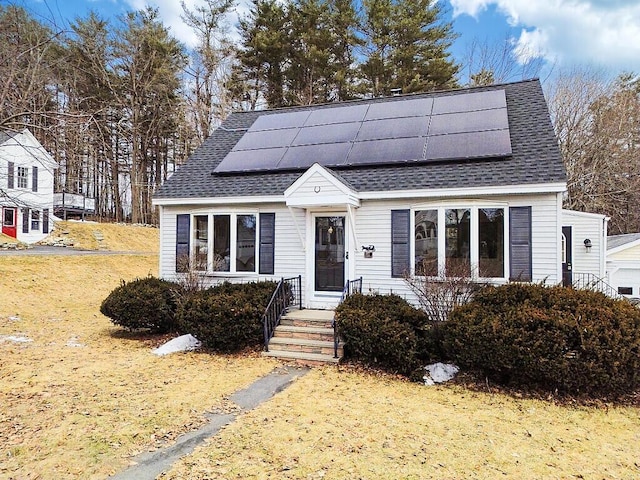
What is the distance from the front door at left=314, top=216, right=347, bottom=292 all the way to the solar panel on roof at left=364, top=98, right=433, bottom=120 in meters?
3.54

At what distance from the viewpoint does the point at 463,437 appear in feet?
14.6

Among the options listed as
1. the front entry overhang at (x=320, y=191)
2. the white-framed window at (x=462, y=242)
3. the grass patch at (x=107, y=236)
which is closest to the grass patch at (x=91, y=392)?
the front entry overhang at (x=320, y=191)

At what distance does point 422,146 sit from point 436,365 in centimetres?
489

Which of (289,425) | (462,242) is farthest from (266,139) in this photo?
(289,425)

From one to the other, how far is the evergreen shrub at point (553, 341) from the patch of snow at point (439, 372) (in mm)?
269

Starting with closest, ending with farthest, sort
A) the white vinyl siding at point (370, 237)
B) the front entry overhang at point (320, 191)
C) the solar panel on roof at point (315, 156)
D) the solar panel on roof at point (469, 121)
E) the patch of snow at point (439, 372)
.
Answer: the patch of snow at point (439, 372), the white vinyl siding at point (370, 237), the front entry overhang at point (320, 191), the solar panel on roof at point (469, 121), the solar panel on roof at point (315, 156)

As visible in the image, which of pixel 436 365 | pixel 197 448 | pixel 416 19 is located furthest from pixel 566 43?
pixel 197 448

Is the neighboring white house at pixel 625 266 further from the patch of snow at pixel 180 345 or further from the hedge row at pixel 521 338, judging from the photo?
the patch of snow at pixel 180 345

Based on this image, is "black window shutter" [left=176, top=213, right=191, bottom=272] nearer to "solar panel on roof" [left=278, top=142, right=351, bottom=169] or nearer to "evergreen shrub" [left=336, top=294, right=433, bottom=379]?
"solar panel on roof" [left=278, top=142, right=351, bottom=169]

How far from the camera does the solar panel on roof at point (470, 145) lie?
28.0ft

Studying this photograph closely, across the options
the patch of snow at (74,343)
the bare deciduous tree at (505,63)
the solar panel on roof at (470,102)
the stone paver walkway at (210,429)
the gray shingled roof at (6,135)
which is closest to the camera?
the stone paver walkway at (210,429)

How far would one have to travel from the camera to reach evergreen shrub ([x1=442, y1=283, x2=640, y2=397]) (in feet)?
17.9

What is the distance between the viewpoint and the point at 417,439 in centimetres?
438

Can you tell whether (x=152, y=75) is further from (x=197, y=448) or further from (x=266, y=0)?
(x=197, y=448)
